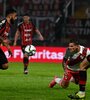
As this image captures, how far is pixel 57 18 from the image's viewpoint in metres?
29.6

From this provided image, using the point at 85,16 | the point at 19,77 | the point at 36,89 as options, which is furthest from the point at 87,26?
the point at 36,89

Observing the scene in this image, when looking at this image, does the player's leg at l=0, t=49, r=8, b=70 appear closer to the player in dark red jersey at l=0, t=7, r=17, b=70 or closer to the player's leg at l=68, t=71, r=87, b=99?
the player in dark red jersey at l=0, t=7, r=17, b=70

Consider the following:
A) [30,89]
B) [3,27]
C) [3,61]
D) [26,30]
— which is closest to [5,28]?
[3,27]

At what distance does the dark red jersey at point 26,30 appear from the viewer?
2025 cm

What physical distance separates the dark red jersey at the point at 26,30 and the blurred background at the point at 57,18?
8.32 m

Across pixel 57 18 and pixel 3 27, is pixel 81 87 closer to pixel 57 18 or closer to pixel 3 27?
pixel 3 27

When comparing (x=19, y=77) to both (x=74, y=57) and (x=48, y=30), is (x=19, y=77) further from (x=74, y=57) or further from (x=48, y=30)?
(x=48, y=30)

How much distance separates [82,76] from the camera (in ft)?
38.9

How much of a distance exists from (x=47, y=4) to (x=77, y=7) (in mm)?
1530

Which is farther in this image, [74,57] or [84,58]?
[74,57]

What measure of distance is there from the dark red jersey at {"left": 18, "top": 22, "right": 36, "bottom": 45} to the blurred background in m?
8.32

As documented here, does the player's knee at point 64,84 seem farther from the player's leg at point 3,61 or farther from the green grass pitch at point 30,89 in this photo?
the player's leg at point 3,61

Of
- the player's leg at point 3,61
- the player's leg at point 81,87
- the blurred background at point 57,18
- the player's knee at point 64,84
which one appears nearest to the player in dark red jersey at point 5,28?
the player's leg at point 3,61

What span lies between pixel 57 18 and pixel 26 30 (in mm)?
9248
